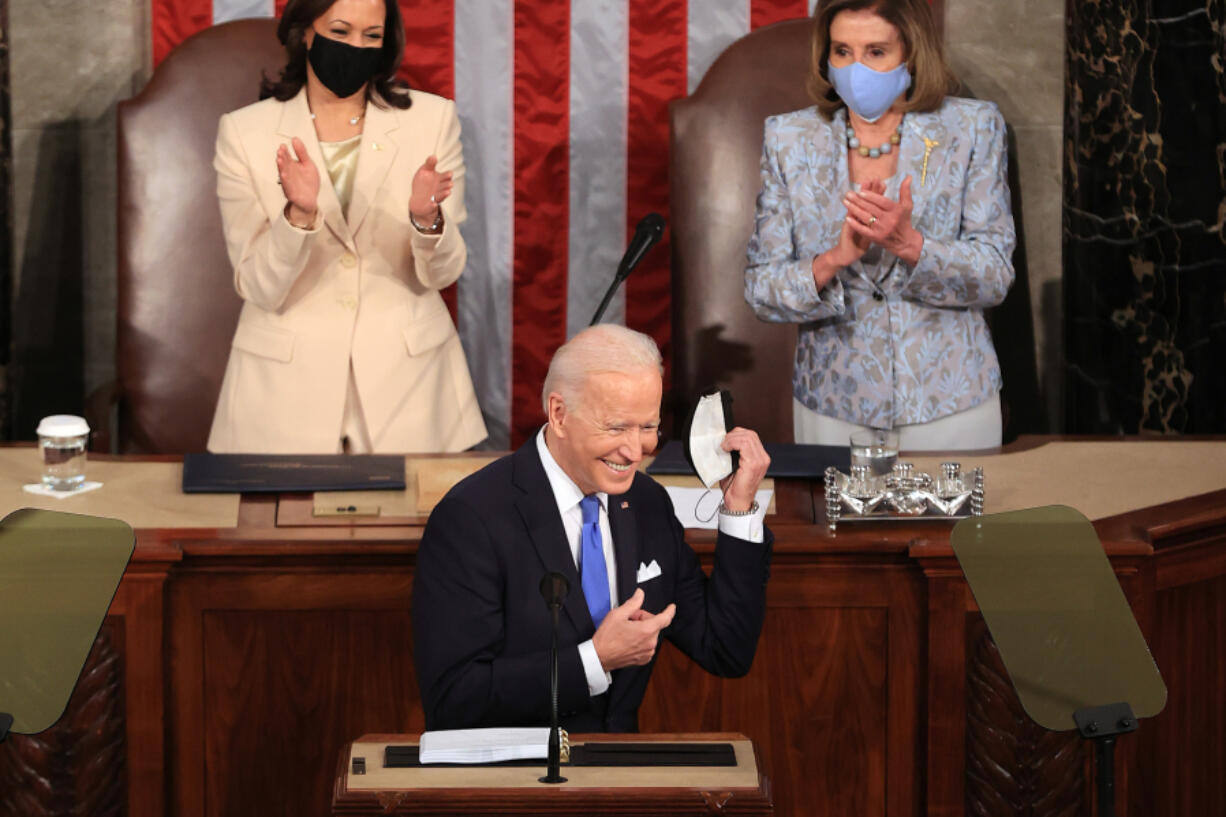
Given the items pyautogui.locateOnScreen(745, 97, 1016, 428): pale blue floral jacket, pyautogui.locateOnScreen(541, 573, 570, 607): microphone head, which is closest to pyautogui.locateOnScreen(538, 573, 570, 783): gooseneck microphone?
pyautogui.locateOnScreen(541, 573, 570, 607): microphone head

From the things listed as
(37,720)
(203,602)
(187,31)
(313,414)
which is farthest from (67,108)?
(37,720)

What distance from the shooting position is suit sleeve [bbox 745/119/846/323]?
3723mm

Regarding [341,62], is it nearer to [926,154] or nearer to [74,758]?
[926,154]

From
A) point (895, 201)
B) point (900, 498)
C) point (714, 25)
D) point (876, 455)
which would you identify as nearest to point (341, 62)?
point (714, 25)

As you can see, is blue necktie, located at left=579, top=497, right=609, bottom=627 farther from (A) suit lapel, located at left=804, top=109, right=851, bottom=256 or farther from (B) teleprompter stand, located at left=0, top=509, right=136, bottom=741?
(A) suit lapel, located at left=804, top=109, right=851, bottom=256

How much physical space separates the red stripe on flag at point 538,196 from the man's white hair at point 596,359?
2.28m

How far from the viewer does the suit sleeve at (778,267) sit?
372 centimetres

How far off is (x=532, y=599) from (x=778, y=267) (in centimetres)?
142

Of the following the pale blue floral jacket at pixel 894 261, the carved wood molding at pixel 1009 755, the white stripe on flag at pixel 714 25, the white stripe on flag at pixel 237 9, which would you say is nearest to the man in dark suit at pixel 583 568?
the carved wood molding at pixel 1009 755

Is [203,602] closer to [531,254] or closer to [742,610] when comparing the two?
[742,610]

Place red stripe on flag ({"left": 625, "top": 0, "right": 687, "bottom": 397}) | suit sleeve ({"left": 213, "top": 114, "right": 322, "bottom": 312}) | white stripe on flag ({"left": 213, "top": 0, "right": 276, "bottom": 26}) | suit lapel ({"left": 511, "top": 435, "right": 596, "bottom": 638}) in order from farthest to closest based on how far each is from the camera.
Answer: red stripe on flag ({"left": 625, "top": 0, "right": 687, "bottom": 397}), white stripe on flag ({"left": 213, "top": 0, "right": 276, "bottom": 26}), suit sleeve ({"left": 213, "top": 114, "right": 322, "bottom": 312}), suit lapel ({"left": 511, "top": 435, "right": 596, "bottom": 638})

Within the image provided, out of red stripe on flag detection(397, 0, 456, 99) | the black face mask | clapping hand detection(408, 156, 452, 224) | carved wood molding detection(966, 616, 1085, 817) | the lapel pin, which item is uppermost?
red stripe on flag detection(397, 0, 456, 99)

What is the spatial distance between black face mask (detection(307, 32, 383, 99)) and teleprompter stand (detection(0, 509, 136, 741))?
183 cm

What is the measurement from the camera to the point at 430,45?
476 cm
